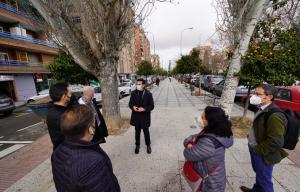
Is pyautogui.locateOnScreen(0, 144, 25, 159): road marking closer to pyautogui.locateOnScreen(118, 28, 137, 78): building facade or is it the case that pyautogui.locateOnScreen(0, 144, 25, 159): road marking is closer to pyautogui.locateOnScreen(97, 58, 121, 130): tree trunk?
pyautogui.locateOnScreen(97, 58, 121, 130): tree trunk

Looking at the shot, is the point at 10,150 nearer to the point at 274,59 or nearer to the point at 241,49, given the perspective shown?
the point at 241,49

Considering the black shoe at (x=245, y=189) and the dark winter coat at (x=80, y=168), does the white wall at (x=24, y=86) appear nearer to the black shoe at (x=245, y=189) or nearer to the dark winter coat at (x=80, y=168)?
the dark winter coat at (x=80, y=168)

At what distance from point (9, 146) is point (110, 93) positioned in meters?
3.69

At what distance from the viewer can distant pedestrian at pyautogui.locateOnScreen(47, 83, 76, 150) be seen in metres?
2.45

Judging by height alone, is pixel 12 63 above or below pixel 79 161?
above

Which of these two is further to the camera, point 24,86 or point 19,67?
point 24,86

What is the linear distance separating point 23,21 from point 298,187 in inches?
1079

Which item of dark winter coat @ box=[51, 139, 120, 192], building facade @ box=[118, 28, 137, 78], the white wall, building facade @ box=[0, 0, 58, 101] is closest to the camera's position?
dark winter coat @ box=[51, 139, 120, 192]

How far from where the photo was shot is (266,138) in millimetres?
2391

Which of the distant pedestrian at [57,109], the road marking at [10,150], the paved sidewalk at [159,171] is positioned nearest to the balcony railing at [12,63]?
the road marking at [10,150]

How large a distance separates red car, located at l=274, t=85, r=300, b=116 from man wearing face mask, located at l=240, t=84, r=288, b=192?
18.4 feet

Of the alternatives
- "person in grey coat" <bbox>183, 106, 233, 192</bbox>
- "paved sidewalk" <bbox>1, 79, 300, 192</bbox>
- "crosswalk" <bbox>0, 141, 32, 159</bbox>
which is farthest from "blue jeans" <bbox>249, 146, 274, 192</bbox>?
"crosswalk" <bbox>0, 141, 32, 159</bbox>

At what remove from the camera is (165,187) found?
10.5 feet

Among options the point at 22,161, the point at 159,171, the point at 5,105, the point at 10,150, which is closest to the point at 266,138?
the point at 159,171
